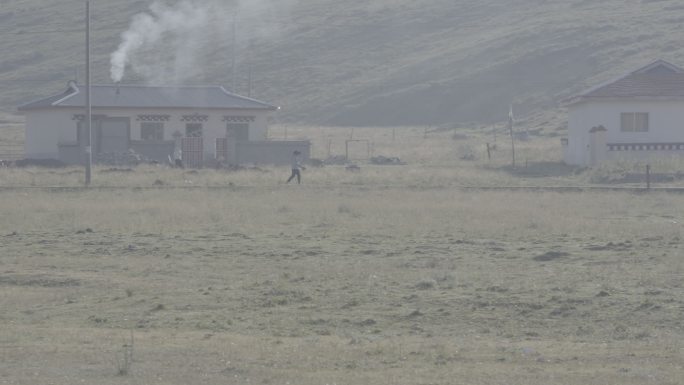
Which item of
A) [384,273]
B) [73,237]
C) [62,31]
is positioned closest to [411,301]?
[384,273]

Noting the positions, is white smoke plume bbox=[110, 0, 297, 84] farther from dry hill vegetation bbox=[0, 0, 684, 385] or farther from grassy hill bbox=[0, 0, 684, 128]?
dry hill vegetation bbox=[0, 0, 684, 385]

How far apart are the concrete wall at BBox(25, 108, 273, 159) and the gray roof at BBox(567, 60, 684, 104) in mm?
16033

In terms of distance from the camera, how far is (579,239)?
21719 mm

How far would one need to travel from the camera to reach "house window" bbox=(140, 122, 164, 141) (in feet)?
184

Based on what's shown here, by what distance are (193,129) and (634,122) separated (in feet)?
65.0

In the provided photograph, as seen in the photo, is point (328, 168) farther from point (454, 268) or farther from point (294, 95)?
point (294, 95)

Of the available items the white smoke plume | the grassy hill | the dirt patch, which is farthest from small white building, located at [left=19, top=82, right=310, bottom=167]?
the dirt patch

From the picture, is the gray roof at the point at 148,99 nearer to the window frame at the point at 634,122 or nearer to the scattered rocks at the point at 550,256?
the window frame at the point at 634,122

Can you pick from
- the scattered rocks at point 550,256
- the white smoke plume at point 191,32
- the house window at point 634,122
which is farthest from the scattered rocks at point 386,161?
the scattered rocks at point 550,256

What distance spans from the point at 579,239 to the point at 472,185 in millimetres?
17594

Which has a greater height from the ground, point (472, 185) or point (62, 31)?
point (62, 31)

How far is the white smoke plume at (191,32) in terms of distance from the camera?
86319 millimetres

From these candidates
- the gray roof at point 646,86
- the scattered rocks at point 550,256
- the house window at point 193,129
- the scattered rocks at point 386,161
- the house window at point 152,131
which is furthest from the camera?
the house window at point 193,129

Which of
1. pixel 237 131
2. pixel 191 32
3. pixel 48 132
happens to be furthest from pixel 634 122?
pixel 191 32
